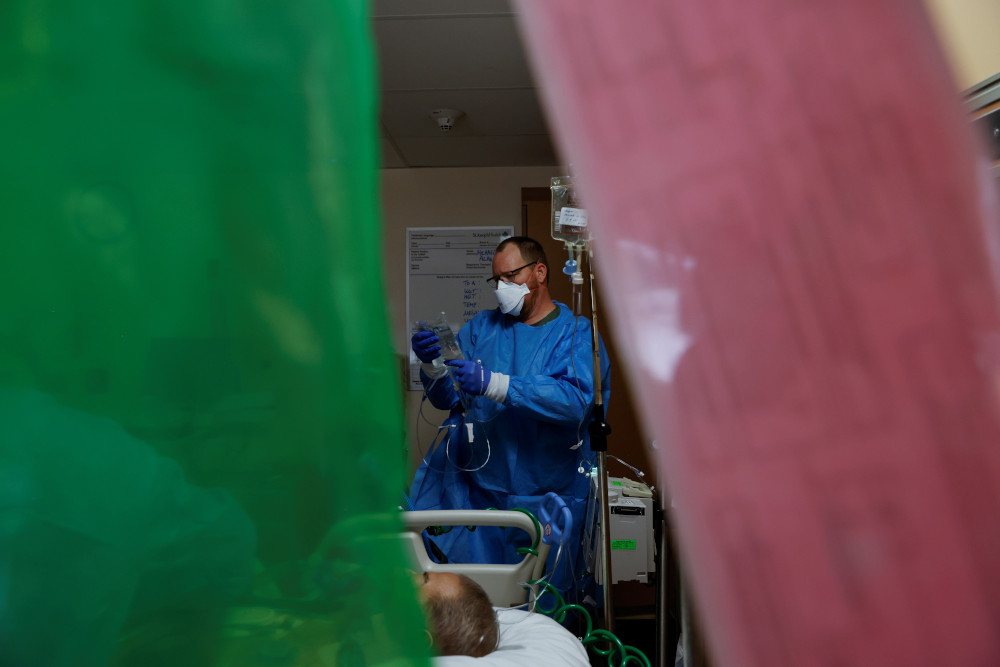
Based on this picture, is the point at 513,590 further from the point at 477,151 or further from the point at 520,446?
the point at 477,151

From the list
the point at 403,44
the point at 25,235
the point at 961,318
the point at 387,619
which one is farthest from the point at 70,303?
the point at 403,44

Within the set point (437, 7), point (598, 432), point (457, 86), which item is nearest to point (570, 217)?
point (598, 432)

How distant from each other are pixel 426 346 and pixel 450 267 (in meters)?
1.56

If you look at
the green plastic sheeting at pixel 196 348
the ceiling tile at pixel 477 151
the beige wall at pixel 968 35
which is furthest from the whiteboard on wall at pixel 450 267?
the green plastic sheeting at pixel 196 348

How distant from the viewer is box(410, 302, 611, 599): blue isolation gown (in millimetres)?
1972

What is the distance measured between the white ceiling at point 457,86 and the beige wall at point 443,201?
2.4 inches

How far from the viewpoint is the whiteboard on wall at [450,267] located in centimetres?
366

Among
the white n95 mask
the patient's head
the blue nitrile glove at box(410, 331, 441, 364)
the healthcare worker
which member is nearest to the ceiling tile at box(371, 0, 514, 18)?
the healthcare worker

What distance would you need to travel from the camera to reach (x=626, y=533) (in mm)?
2057

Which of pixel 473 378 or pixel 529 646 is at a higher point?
pixel 473 378

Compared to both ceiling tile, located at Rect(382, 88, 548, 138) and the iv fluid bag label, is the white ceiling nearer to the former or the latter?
ceiling tile, located at Rect(382, 88, 548, 138)

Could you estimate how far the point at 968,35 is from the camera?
1.13ft

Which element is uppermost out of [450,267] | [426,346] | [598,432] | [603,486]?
[450,267]

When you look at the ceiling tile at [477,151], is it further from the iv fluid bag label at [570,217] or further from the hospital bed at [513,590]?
the hospital bed at [513,590]
